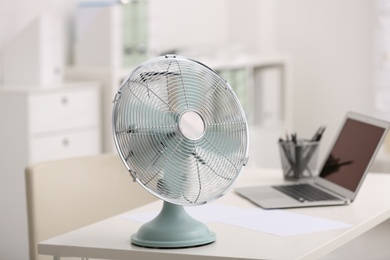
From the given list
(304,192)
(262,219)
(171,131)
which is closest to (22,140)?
(304,192)

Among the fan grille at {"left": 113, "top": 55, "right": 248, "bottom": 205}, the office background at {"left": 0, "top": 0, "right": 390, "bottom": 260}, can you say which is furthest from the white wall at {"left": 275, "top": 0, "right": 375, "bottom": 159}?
the fan grille at {"left": 113, "top": 55, "right": 248, "bottom": 205}

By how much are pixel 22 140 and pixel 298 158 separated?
1.40 metres

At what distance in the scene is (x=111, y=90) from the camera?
397 centimetres

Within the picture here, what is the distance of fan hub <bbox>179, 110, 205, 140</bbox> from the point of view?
6.29ft

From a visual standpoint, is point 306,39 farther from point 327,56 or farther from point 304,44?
point 327,56

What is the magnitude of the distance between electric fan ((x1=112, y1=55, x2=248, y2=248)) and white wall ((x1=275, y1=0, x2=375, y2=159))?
331 centimetres

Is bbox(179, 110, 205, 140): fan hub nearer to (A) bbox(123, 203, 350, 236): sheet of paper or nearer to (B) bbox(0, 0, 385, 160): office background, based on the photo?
(A) bbox(123, 203, 350, 236): sheet of paper

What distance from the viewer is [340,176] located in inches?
97.3

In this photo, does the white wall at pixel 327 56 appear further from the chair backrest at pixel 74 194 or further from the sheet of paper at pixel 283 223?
the sheet of paper at pixel 283 223

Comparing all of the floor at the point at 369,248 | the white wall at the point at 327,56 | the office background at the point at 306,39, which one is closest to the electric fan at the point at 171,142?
the floor at the point at 369,248

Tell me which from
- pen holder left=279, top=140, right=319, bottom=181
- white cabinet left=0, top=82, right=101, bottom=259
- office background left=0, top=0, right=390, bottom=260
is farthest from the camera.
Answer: office background left=0, top=0, right=390, bottom=260

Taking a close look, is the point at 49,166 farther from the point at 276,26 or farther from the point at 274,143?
the point at 276,26

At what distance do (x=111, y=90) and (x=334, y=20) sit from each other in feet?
5.98

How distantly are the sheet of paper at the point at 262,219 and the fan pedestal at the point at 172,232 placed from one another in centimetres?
18
